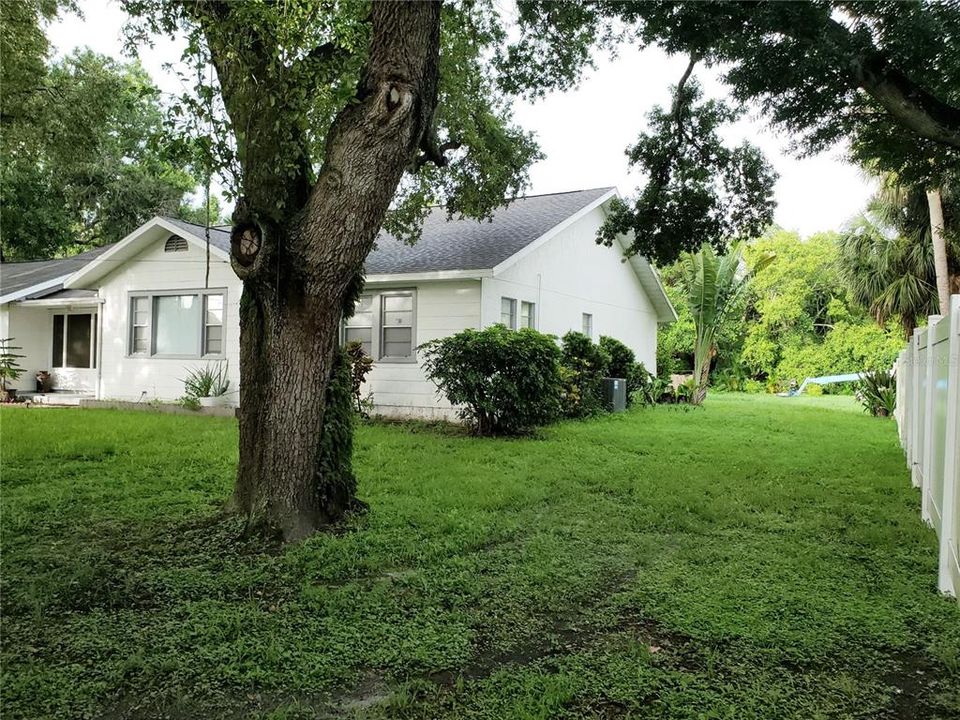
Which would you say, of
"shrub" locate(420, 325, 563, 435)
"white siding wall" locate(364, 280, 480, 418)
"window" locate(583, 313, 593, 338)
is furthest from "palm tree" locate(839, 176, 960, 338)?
"white siding wall" locate(364, 280, 480, 418)

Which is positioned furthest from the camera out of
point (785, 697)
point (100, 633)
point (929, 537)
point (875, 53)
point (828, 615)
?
point (875, 53)

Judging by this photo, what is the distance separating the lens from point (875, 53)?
6473 millimetres

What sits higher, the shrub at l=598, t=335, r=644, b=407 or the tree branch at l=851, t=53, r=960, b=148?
the tree branch at l=851, t=53, r=960, b=148

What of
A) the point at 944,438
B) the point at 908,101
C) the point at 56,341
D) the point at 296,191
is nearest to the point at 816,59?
the point at 908,101

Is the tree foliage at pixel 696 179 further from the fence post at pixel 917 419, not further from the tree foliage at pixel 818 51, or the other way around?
the fence post at pixel 917 419

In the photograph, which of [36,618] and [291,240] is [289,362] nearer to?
[291,240]

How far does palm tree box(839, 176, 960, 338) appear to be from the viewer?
16.9m

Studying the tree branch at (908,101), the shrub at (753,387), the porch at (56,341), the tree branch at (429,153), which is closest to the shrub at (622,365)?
the tree branch at (429,153)

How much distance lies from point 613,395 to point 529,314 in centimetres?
290

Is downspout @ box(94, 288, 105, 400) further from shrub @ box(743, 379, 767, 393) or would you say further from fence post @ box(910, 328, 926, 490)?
shrub @ box(743, 379, 767, 393)

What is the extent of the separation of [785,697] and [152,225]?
50.4ft

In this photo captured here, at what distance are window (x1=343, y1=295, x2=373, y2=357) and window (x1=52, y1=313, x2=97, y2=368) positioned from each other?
8.43 metres

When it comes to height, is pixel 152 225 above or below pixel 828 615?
above

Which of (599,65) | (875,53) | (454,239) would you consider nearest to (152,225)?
(454,239)
